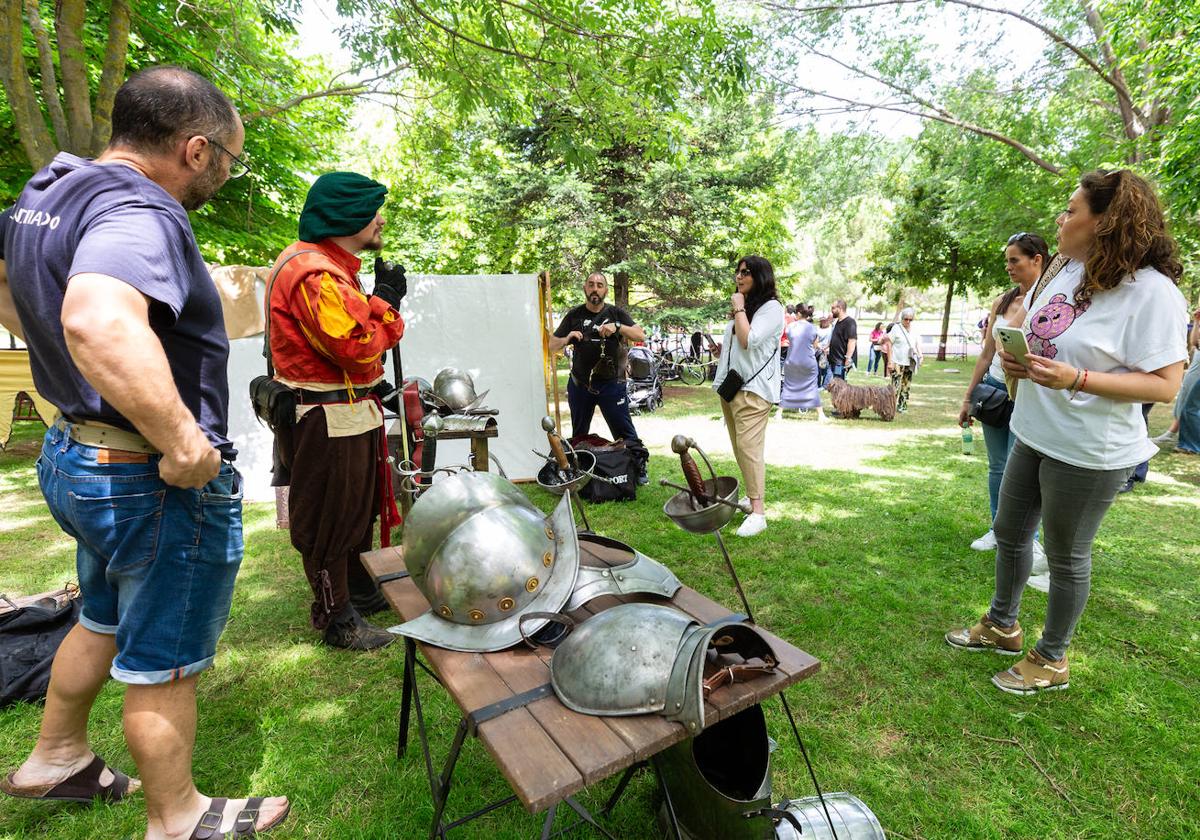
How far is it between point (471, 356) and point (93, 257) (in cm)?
488

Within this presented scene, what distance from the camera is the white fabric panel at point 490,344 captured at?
6043 mm

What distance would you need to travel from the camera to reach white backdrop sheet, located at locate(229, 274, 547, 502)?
18.9ft

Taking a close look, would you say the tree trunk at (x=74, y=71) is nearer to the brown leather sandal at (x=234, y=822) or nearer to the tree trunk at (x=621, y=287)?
the brown leather sandal at (x=234, y=822)

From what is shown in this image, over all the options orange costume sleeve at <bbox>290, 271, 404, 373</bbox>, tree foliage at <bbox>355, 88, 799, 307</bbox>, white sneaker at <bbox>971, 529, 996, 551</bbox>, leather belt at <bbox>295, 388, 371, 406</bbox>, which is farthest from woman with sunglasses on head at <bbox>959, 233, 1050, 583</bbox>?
tree foliage at <bbox>355, 88, 799, 307</bbox>

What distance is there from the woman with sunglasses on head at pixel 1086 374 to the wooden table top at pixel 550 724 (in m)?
1.60

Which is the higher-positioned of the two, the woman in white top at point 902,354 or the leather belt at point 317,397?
the leather belt at point 317,397

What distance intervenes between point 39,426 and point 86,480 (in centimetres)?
1104

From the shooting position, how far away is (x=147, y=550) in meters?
1.62

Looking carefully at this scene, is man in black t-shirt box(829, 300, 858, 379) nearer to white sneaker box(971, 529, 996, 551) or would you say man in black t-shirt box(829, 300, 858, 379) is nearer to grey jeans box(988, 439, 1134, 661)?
white sneaker box(971, 529, 996, 551)

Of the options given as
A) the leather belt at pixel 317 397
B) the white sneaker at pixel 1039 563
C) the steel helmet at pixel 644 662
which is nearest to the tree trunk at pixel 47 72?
the leather belt at pixel 317 397

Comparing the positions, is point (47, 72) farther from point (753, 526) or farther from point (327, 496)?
point (753, 526)

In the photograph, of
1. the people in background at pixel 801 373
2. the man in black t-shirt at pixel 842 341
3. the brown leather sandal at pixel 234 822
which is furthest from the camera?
the man in black t-shirt at pixel 842 341

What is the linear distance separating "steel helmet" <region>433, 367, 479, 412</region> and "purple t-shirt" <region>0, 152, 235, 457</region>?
2.77 meters

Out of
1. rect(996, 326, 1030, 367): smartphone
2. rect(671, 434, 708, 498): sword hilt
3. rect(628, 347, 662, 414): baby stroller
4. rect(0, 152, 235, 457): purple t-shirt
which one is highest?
rect(0, 152, 235, 457): purple t-shirt
